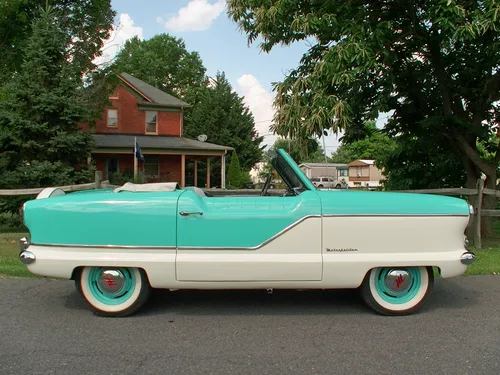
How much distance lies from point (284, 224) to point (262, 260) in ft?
1.22

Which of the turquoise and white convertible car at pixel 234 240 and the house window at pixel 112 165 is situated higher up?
the house window at pixel 112 165

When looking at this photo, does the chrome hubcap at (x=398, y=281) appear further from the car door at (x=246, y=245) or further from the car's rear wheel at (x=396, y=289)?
the car door at (x=246, y=245)

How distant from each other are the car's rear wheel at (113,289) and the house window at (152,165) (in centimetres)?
2376

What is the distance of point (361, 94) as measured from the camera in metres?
8.70

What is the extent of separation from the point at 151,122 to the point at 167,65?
26845mm

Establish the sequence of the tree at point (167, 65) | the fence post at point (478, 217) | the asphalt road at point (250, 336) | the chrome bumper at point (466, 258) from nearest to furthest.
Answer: the asphalt road at point (250, 336), the chrome bumper at point (466, 258), the fence post at point (478, 217), the tree at point (167, 65)

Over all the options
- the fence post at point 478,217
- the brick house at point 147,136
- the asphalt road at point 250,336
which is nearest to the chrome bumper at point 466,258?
the asphalt road at point 250,336

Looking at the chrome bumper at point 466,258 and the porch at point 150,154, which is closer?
the chrome bumper at point 466,258

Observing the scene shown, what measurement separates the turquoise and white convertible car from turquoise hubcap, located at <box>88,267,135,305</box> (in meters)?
0.01

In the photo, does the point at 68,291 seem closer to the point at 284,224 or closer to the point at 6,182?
the point at 284,224

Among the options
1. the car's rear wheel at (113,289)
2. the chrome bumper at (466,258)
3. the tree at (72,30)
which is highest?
the tree at (72,30)

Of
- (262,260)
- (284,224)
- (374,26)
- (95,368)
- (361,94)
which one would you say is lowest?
(95,368)

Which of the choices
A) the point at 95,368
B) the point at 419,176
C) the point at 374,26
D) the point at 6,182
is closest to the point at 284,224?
the point at 95,368

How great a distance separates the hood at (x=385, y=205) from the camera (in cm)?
405
